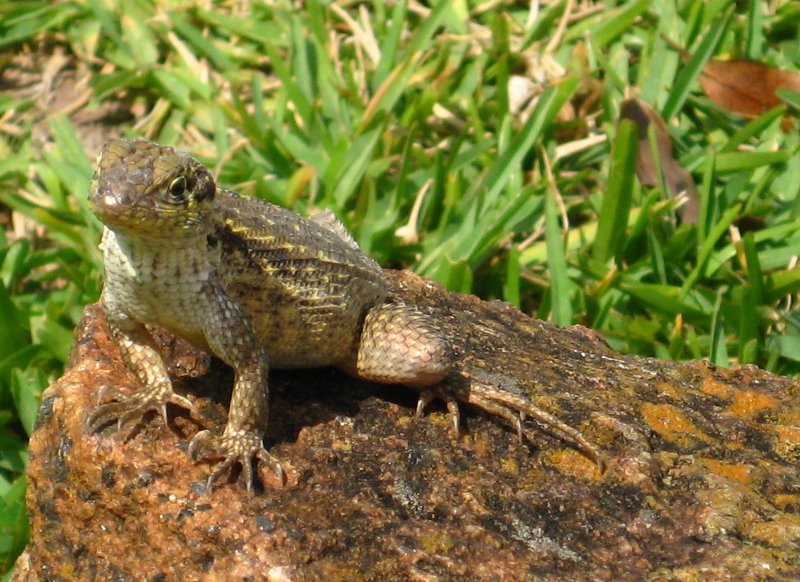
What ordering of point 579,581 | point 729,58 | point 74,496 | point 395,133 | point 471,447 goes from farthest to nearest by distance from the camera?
point 729,58 < point 395,133 < point 471,447 < point 74,496 < point 579,581

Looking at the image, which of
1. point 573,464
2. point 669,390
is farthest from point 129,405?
point 669,390

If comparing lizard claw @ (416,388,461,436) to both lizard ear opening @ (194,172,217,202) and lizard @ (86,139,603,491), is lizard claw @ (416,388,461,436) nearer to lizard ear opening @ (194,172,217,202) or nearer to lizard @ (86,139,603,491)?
lizard @ (86,139,603,491)

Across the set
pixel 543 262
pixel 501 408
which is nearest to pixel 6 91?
pixel 543 262

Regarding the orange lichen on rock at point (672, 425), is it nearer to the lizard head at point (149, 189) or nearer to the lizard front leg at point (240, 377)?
the lizard front leg at point (240, 377)

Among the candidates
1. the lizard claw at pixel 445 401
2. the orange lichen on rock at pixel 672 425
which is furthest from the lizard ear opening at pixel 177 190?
the orange lichen on rock at pixel 672 425

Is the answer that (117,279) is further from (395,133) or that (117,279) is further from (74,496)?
(395,133)

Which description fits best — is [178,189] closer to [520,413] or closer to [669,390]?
[520,413]
